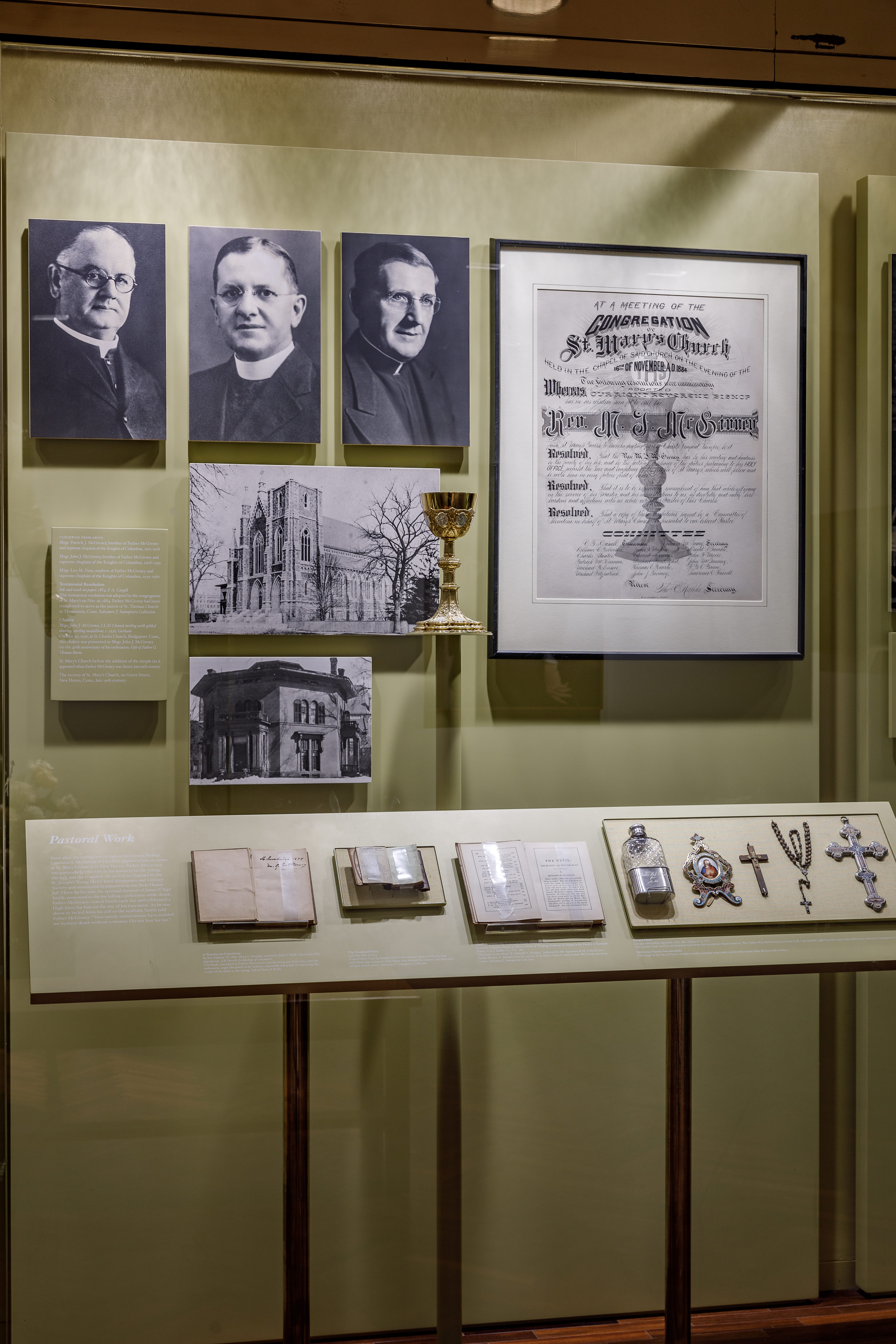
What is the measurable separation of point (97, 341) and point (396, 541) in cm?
66

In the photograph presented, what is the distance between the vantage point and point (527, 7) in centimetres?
217

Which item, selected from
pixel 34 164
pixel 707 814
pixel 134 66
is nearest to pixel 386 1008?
pixel 707 814

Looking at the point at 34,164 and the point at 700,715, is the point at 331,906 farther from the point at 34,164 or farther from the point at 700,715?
the point at 34,164

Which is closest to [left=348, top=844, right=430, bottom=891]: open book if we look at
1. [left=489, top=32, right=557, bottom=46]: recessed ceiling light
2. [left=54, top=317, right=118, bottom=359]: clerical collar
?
[left=54, top=317, right=118, bottom=359]: clerical collar

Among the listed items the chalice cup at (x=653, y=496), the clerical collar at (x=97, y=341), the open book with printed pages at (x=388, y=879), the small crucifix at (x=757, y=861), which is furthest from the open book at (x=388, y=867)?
the clerical collar at (x=97, y=341)

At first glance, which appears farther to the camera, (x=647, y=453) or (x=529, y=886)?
(x=647, y=453)

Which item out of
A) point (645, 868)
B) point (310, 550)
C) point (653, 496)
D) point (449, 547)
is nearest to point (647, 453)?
point (653, 496)

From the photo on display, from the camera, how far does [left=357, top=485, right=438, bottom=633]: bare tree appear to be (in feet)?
6.88

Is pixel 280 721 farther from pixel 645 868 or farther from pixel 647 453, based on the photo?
pixel 647 453

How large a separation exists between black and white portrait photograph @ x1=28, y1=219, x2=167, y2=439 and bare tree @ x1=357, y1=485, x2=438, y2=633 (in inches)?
17.0

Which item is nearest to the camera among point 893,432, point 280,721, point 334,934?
point 334,934

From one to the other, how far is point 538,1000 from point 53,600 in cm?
123

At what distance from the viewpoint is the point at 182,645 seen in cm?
205

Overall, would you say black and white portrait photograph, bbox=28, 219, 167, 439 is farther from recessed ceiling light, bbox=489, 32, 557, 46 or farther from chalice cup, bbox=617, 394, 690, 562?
chalice cup, bbox=617, 394, 690, 562
